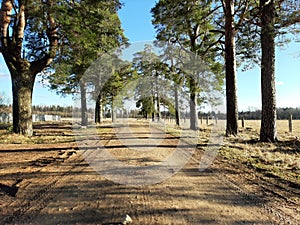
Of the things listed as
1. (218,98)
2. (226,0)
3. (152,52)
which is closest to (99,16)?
(226,0)

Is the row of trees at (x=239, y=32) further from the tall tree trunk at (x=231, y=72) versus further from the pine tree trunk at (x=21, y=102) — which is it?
the pine tree trunk at (x=21, y=102)

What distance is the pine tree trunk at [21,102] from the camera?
12.1 metres

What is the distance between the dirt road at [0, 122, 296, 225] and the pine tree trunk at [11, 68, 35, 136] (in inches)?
298

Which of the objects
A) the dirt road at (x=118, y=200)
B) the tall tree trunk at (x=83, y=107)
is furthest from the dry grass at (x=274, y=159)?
the tall tree trunk at (x=83, y=107)

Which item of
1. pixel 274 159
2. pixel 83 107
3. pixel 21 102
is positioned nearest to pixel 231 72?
pixel 274 159

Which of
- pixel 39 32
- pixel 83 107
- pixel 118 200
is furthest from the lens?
pixel 83 107

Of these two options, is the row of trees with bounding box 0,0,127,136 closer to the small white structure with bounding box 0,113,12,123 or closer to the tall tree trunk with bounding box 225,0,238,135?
the tall tree trunk with bounding box 225,0,238,135

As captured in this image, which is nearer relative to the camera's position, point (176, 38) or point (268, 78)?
point (268, 78)

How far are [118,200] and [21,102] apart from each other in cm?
1053

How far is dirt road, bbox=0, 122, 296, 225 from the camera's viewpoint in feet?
9.14

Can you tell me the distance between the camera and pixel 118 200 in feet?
11.1

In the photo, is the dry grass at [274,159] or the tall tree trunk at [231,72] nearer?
the dry grass at [274,159]

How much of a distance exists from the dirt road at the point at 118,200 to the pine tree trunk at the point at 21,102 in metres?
7.56

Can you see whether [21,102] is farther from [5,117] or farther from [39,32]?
[5,117]
